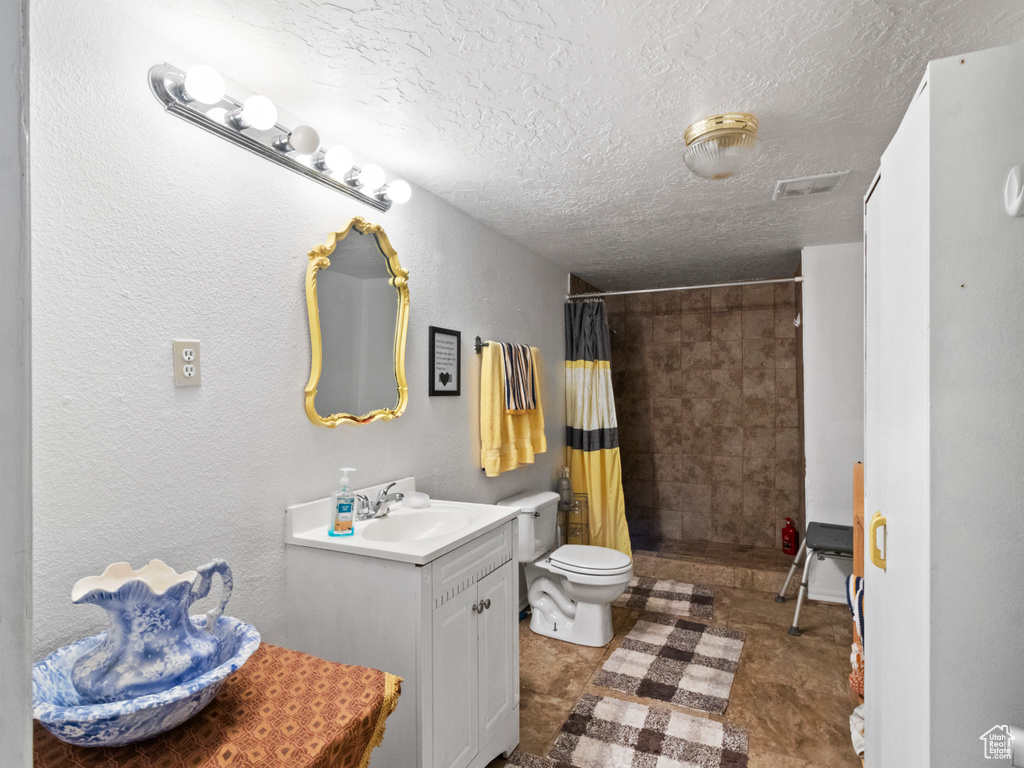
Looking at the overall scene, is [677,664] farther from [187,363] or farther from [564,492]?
[187,363]

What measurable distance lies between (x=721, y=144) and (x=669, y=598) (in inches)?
102

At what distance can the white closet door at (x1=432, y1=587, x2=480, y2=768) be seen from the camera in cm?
160

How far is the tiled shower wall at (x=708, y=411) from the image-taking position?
14.0 feet

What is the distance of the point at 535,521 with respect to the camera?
2934mm

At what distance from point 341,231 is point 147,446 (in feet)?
3.05

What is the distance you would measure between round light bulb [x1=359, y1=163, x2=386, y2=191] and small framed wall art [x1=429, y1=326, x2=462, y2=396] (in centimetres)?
66

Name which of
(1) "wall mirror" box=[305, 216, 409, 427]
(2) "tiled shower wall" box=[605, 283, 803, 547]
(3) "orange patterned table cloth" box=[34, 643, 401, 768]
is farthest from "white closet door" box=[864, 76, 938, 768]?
(2) "tiled shower wall" box=[605, 283, 803, 547]

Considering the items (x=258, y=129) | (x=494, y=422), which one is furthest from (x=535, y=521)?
(x=258, y=129)

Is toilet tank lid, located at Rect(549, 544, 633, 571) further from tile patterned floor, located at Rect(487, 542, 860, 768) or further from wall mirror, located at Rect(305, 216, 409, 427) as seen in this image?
wall mirror, located at Rect(305, 216, 409, 427)

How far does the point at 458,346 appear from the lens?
2619mm

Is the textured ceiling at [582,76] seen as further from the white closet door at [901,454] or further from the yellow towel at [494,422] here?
the yellow towel at [494,422]

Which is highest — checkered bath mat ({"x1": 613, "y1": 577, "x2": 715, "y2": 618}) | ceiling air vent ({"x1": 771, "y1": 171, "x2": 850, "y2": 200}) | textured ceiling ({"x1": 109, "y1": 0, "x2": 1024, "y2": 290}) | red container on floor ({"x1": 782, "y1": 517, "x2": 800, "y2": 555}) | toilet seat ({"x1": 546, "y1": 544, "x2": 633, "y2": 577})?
textured ceiling ({"x1": 109, "y1": 0, "x2": 1024, "y2": 290})

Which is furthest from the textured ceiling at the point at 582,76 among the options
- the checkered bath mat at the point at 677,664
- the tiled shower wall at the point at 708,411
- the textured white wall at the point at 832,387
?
the checkered bath mat at the point at 677,664

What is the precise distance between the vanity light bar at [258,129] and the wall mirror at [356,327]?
0.44 ft
